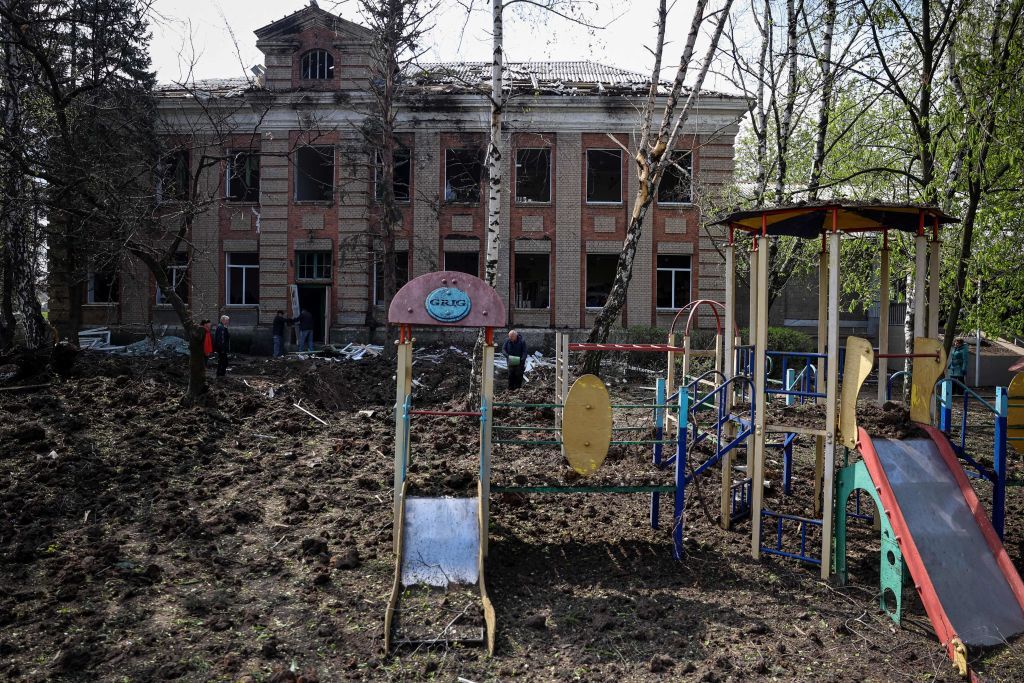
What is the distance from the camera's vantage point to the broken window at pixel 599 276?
25.3m

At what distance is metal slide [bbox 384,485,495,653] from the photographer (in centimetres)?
565

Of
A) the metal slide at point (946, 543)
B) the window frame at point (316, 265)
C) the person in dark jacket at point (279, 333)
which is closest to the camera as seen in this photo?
the metal slide at point (946, 543)

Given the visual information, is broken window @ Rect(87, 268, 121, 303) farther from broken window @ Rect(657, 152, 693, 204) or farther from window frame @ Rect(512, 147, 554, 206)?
broken window @ Rect(657, 152, 693, 204)

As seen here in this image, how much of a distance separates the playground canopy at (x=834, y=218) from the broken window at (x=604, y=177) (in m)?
17.6

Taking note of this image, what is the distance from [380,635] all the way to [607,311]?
8.77 m

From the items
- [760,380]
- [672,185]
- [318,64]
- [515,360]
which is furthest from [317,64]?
[760,380]

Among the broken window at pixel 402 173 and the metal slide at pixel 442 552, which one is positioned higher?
the broken window at pixel 402 173

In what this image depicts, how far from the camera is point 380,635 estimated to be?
5.63 m

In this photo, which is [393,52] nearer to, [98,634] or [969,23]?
[969,23]

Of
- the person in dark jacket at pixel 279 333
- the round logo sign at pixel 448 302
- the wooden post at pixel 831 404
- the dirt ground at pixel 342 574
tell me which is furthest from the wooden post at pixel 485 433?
the person in dark jacket at pixel 279 333

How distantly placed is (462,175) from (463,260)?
276 centimetres

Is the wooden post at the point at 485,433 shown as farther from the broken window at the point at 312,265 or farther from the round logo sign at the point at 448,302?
the broken window at the point at 312,265

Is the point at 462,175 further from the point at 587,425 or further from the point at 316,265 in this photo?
the point at 587,425

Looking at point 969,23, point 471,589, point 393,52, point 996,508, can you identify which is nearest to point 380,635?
point 471,589
